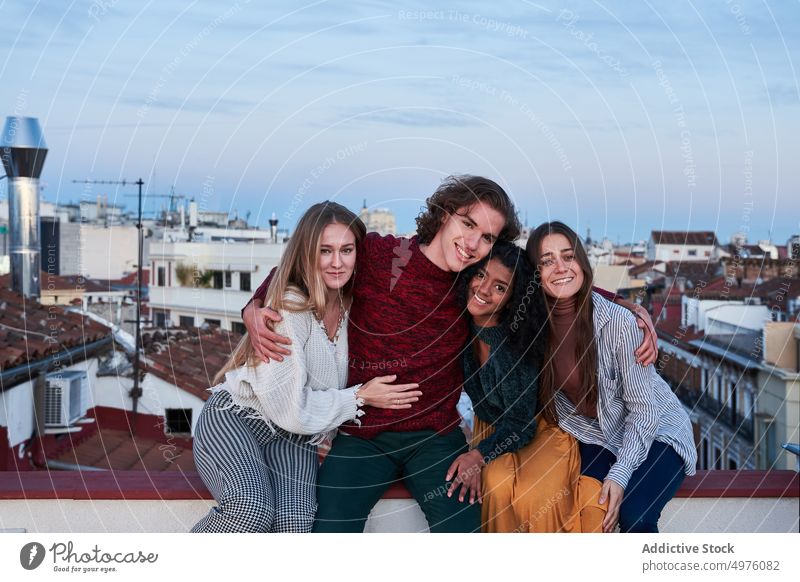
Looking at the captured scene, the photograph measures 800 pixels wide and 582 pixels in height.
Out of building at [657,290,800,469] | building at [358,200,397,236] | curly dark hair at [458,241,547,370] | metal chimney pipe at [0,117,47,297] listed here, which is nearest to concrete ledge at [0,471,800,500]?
curly dark hair at [458,241,547,370]

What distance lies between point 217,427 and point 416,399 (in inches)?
21.6

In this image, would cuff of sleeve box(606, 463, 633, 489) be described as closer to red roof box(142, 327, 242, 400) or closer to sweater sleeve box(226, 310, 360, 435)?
sweater sleeve box(226, 310, 360, 435)

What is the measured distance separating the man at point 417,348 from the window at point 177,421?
6066 mm

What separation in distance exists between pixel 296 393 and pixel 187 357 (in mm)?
7112

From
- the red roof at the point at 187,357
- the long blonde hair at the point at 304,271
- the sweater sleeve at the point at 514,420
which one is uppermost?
the long blonde hair at the point at 304,271

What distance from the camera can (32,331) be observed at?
20.2ft

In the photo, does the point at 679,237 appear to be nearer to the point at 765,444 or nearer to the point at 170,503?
the point at 765,444

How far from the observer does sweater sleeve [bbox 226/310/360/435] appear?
7.86ft

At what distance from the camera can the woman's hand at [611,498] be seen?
7.91 ft

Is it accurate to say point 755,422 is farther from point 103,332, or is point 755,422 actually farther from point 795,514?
point 795,514

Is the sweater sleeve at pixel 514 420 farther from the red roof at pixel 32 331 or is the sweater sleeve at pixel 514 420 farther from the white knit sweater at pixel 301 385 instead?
the red roof at pixel 32 331

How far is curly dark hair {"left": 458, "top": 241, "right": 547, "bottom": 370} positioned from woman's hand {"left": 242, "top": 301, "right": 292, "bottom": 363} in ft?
1.86

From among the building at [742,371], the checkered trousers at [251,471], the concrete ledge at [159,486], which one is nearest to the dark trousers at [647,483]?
the concrete ledge at [159,486]

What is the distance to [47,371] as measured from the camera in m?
6.09
